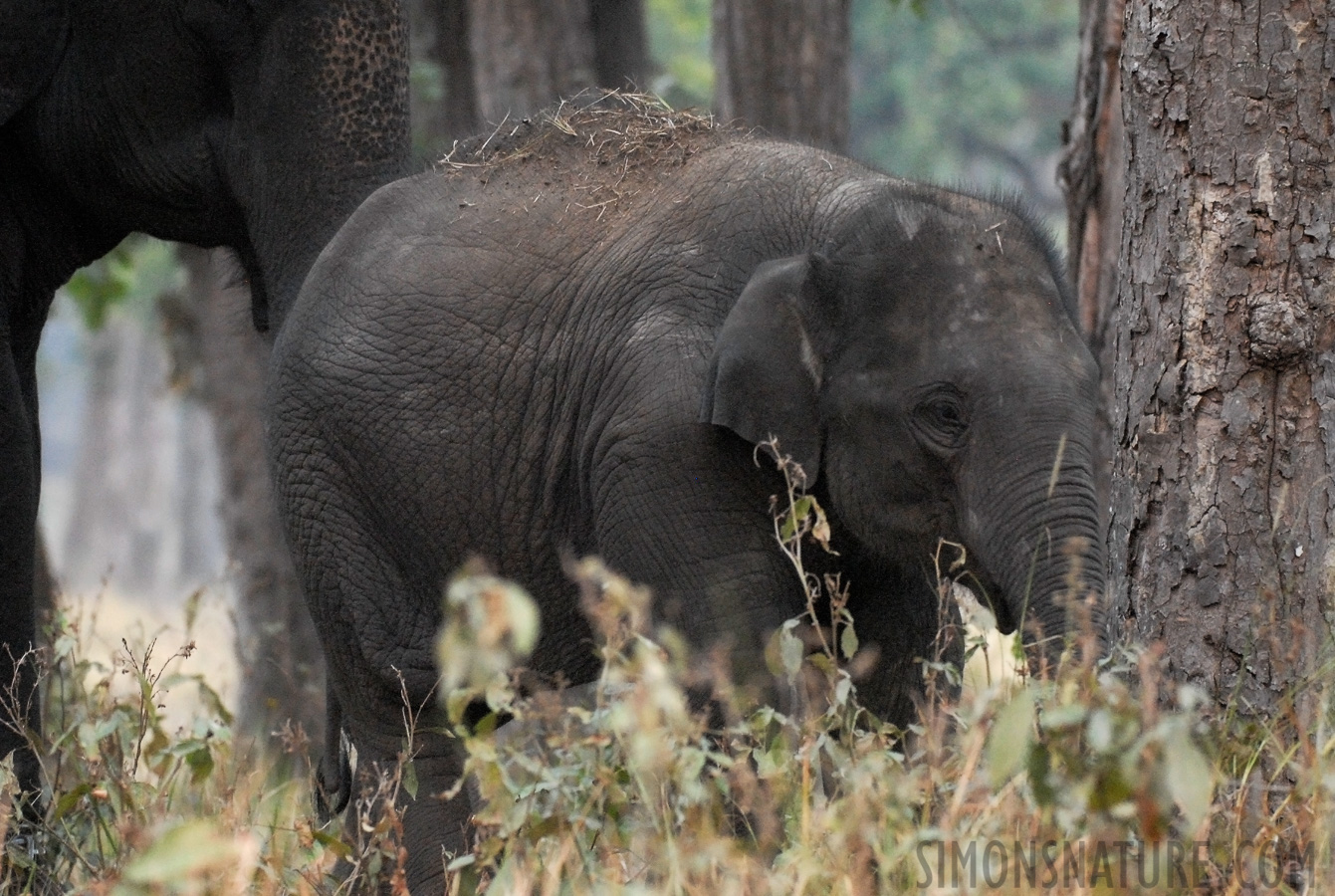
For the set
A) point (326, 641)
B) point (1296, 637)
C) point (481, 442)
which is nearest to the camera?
point (1296, 637)

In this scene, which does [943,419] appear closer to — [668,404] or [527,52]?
[668,404]

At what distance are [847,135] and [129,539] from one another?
36142 millimetres

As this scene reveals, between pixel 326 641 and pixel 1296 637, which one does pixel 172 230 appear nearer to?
pixel 326 641

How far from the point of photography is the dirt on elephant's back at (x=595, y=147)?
4.84m

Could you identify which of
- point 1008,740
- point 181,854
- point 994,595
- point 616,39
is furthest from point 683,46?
point 181,854

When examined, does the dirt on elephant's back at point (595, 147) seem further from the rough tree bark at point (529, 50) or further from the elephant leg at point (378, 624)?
the rough tree bark at point (529, 50)

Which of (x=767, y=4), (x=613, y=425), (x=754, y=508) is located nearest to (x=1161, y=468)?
(x=754, y=508)

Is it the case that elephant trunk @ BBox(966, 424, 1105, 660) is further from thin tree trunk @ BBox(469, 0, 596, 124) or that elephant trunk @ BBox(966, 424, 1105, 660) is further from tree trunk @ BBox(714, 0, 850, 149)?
thin tree trunk @ BBox(469, 0, 596, 124)

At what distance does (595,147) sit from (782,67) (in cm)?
424

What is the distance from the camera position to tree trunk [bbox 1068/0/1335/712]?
14.1 ft

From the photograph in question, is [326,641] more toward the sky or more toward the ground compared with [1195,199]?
more toward the ground

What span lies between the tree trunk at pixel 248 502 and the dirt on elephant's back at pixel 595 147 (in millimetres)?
4590

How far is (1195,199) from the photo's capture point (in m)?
4.41

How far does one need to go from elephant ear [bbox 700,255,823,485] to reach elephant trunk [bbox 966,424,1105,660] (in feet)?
1.37
